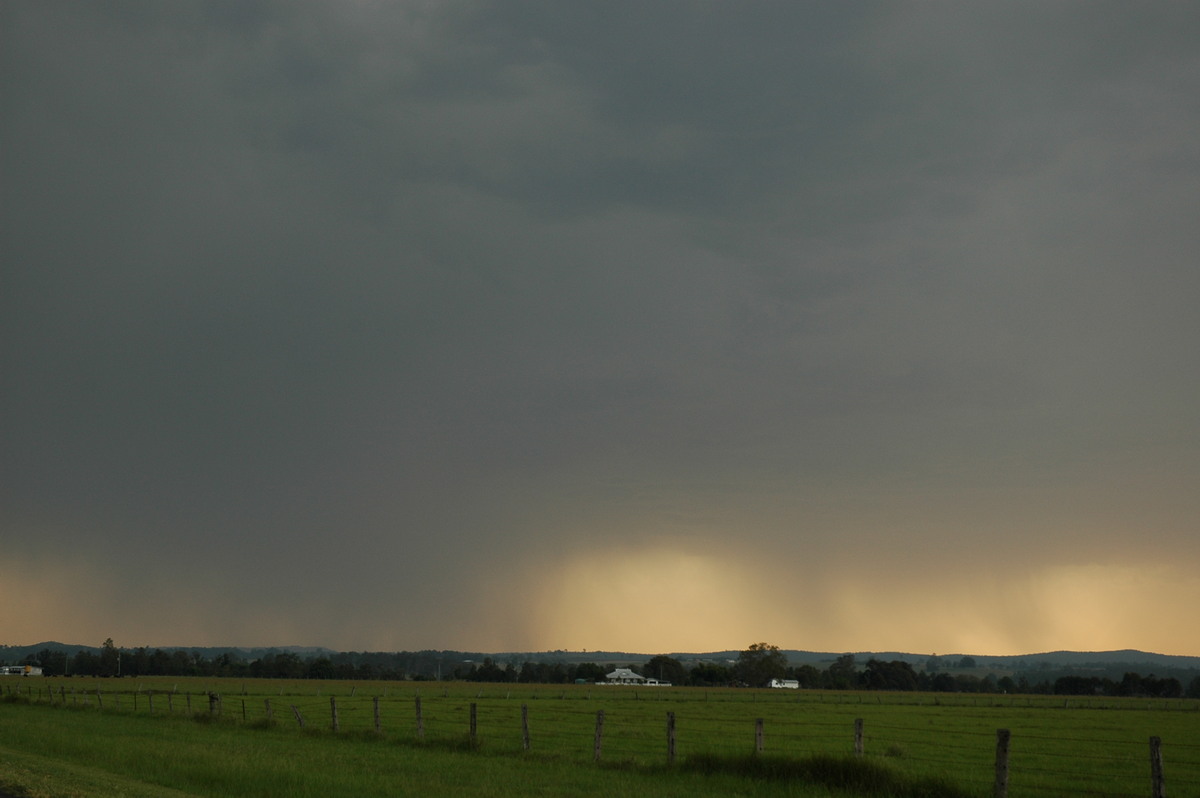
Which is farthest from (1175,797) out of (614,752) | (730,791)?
(614,752)

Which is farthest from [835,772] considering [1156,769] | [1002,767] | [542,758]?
[542,758]

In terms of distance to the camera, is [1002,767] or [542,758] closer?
[1002,767]

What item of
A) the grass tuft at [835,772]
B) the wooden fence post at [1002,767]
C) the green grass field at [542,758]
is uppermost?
the wooden fence post at [1002,767]

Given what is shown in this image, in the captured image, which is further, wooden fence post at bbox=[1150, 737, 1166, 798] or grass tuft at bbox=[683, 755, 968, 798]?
grass tuft at bbox=[683, 755, 968, 798]

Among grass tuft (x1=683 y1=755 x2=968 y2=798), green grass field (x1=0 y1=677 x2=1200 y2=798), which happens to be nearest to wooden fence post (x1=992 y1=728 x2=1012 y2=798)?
green grass field (x1=0 y1=677 x2=1200 y2=798)

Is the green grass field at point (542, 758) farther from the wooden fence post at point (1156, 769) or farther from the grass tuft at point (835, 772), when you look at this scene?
the wooden fence post at point (1156, 769)

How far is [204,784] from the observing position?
2469 centimetres

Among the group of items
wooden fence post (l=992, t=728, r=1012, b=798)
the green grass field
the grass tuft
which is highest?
wooden fence post (l=992, t=728, r=1012, b=798)

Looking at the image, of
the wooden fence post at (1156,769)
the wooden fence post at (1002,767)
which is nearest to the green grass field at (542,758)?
the wooden fence post at (1002,767)

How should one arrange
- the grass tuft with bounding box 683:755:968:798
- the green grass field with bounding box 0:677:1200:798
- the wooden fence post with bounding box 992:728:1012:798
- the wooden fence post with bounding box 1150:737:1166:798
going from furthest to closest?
the green grass field with bounding box 0:677:1200:798
the grass tuft with bounding box 683:755:968:798
the wooden fence post with bounding box 992:728:1012:798
the wooden fence post with bounding box 1150:737:1166:798

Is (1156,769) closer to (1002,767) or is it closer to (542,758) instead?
(1002,767)

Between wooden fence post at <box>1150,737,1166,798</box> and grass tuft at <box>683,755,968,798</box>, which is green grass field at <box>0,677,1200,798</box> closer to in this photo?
grass tuft at <box>683,755,968,798</box>

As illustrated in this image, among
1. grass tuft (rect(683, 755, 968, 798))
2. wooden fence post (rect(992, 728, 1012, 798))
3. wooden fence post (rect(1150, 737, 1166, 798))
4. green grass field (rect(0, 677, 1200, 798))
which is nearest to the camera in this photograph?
wooden fence post (rect(1150, 737, 1166, 798))

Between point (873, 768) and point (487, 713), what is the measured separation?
52411 mm
